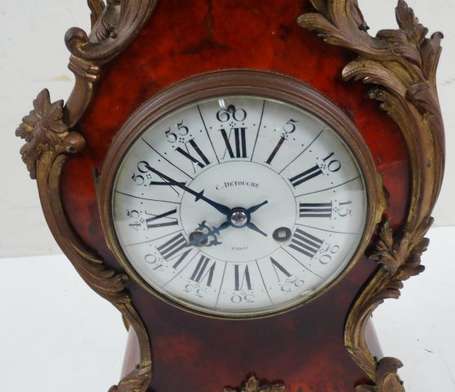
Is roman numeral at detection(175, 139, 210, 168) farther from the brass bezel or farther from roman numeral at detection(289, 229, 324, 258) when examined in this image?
roman numeral at detection(289, 229, 324, 258)

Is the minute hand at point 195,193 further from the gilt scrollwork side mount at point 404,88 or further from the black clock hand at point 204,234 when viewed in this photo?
the gilt scrollwork side mount at point 404,88

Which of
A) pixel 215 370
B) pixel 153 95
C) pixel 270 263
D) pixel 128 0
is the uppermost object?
pixel 128 0

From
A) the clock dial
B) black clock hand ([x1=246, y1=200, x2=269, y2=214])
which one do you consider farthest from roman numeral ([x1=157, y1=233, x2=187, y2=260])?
black clock hand ([x1=246, y1=200, x2=269, y2=214])

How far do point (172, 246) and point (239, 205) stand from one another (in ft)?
0.38

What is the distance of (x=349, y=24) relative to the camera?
987mm

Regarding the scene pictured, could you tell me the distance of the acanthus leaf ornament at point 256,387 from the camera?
1.24 m

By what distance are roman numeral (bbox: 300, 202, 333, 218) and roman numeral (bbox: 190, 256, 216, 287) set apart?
153mm

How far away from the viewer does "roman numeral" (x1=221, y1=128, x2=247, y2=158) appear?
1.01m

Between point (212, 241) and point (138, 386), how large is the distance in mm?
319

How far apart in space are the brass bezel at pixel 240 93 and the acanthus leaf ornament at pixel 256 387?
1.13 feet

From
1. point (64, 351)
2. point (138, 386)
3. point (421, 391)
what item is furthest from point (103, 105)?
point (421, 391)

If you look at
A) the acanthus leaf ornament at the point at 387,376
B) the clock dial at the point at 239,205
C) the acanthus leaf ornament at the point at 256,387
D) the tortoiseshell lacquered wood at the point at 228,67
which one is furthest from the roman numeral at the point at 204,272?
the acanthus leaf ornament at the point at 387,376

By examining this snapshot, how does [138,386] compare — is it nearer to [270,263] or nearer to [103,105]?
[270,263]

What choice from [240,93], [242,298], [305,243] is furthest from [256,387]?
[240,93]
